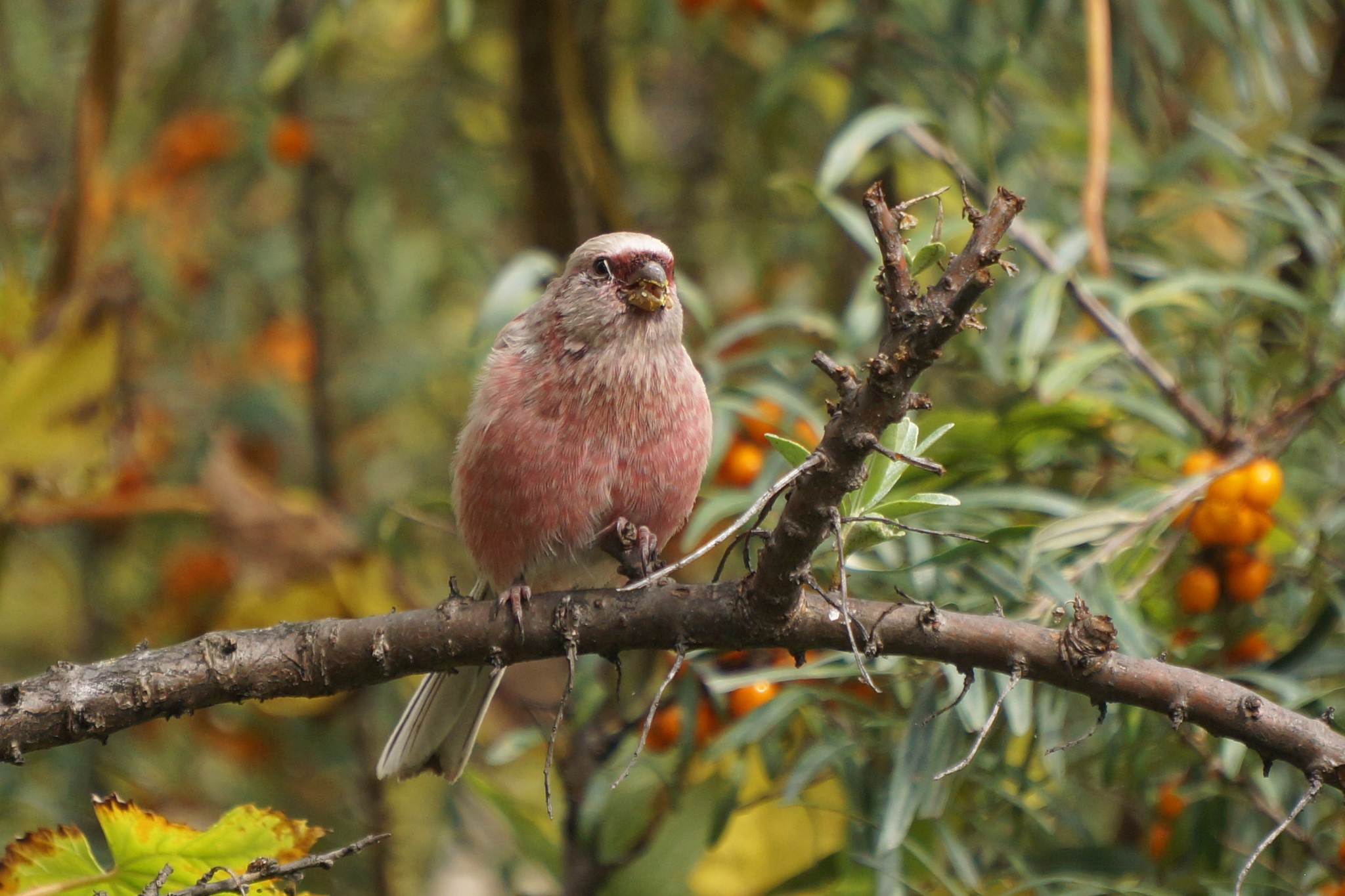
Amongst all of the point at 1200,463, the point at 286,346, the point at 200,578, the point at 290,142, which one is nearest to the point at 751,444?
the point at 1200,463

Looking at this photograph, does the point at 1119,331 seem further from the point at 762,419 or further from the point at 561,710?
the point at 561,710

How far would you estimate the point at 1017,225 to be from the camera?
3.70 meters

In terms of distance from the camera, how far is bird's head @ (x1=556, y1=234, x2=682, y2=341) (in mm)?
3336

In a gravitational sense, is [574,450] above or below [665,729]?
above

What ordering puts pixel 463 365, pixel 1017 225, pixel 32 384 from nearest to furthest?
1. pixel 1017 225
2. pixel 32 384
3. pixel 463 365

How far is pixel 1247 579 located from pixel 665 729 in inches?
67.5

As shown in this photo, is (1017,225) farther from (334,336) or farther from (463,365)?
(334,336)

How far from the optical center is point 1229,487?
3.16 meters

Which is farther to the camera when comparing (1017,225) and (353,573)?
(353,573)

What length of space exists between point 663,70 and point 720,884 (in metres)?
4.13

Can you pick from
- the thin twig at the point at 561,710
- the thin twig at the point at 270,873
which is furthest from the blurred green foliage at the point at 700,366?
the thin twig at the point at 270,873

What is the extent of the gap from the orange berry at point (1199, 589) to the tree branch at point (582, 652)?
1.15 meters

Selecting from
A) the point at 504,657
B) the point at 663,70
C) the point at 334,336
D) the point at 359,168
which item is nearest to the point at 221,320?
the point at 334,336

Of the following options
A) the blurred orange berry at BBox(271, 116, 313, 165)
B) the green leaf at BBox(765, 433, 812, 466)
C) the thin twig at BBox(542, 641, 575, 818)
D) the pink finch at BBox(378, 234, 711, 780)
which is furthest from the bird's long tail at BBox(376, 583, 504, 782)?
the blurred orange berry at BBox(271, 116, 313, 165)
